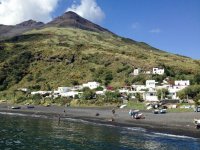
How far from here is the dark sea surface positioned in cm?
5419

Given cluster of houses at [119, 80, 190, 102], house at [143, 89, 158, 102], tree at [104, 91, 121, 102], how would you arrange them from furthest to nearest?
cluster of houses at [119, 80, 190, 102]
tree at [104, 91, 121, 102]
house at [143, 89, 158, 102]

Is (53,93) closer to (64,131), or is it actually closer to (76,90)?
(76,90)

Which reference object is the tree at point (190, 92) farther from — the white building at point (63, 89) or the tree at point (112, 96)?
the white building at point (63, 89)

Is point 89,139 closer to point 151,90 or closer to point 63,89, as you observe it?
point 151,90

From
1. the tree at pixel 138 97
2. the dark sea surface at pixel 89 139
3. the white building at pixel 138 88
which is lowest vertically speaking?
the dark sea surface at pixel 89 139

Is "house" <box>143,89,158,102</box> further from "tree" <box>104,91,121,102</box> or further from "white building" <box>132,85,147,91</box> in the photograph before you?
"white building" <box>132,85,147,91</box>

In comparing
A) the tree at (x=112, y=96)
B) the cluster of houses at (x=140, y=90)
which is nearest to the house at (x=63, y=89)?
the cluster of houses at (x=140, y=90)

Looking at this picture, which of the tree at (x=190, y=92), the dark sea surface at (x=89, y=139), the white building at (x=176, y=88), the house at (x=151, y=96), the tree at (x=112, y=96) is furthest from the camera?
the white building at (x=176, y=88)

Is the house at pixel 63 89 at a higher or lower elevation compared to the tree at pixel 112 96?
higher

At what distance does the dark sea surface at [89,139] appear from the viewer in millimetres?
54188

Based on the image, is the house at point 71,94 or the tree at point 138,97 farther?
the house at point 71,94

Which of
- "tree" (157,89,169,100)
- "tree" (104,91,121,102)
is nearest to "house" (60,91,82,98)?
"tree" (104,91,121,102)

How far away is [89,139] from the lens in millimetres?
62188

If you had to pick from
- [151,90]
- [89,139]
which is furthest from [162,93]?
[89,139]
